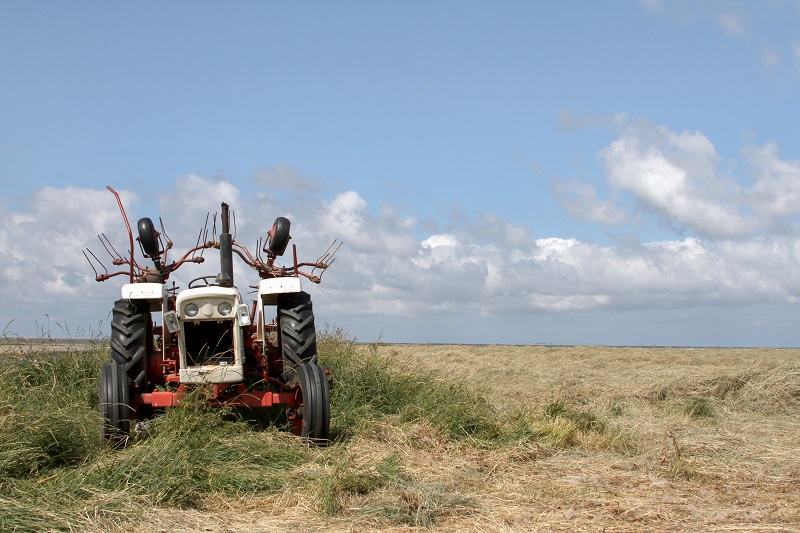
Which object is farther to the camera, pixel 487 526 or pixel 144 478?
pixel 144 478

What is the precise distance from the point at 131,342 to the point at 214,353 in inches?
31.4

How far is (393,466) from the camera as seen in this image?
19.6 ft

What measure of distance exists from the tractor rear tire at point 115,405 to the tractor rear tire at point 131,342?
0.86 feet

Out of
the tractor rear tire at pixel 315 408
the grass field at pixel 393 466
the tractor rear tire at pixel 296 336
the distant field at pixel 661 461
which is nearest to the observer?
the grass field at pixel 393 466

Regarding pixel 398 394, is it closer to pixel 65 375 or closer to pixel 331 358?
pixel 331 358

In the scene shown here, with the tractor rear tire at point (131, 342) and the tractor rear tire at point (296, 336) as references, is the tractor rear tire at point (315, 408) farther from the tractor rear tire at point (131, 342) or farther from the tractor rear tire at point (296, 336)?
the tractor rear tire at point (131, 342)

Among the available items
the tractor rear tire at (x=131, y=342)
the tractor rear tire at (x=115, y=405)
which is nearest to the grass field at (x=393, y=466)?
the tractor rear tire at (x=115, y=405)

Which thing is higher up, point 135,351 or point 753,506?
point 135,351

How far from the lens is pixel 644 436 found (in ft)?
27.0

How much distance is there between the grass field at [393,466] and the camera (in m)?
4.89

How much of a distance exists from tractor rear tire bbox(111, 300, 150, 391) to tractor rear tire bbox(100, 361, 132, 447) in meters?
0.26

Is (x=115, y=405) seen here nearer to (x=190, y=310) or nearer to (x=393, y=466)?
(x=190, y=310)

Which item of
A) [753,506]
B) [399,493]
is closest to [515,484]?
[399,493]

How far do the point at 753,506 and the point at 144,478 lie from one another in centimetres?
404
